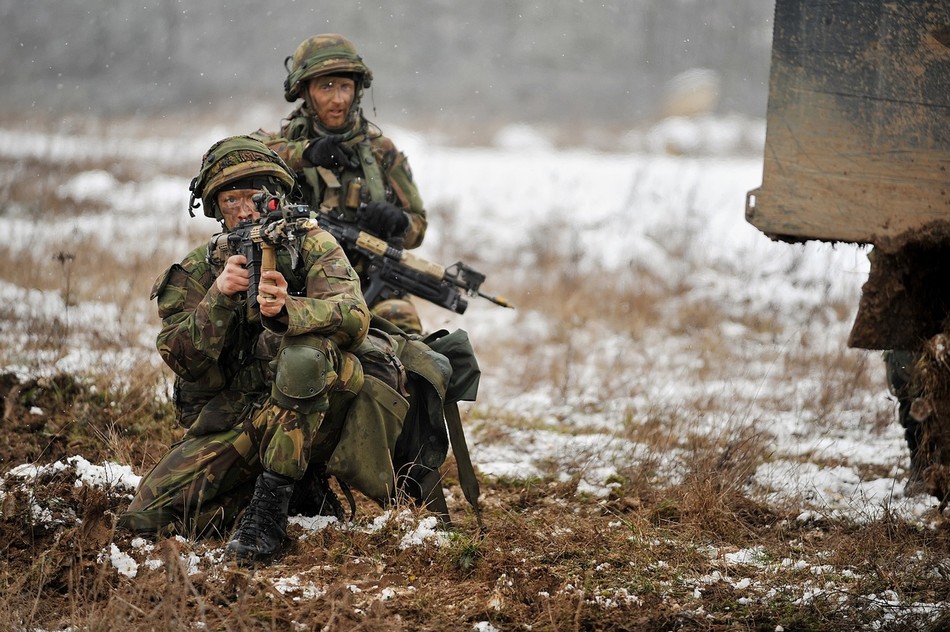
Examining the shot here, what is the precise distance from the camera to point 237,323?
353 centimetres

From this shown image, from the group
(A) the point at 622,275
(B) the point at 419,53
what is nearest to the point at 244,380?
(A) the point at 622,275

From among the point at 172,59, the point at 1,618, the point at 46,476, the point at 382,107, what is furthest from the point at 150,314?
the point at 172,59

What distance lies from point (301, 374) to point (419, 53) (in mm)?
29639

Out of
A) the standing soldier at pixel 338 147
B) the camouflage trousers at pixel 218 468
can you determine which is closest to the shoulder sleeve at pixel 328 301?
the camouflage trousers at pixel 218 468

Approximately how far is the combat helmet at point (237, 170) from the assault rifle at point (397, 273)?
1.13 metres

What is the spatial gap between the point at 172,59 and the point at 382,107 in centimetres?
708

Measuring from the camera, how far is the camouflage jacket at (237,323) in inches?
131

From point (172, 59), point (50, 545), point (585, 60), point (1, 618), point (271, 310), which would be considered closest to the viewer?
point (1, 618)

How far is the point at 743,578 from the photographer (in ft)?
10.8

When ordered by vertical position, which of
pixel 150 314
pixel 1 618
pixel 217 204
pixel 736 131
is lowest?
pixel 1 618

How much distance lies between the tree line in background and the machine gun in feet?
70.8

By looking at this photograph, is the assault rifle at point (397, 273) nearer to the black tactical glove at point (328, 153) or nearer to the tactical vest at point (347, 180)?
the tactical vest at point (347, 180)

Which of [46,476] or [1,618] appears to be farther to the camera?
[46,476]

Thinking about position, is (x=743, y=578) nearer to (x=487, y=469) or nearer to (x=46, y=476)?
Answer: (x=487, y=469)
